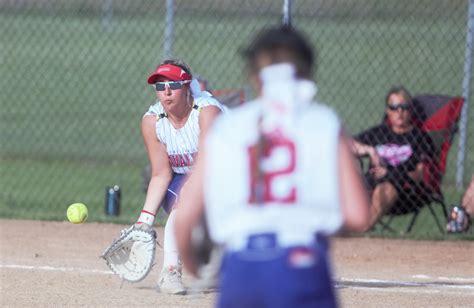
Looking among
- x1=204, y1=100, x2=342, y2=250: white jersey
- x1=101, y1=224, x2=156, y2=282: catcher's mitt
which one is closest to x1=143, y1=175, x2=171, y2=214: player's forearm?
x1=101, y1=224, x2=156, y2=282: catcher's mitt

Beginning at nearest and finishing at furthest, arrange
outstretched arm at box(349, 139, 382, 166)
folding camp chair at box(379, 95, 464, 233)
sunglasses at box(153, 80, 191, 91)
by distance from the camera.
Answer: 1. sunglasses at box(153, 80, 191, 91)
2. outstretched arm at box(349, 139, 382, 166)
3. folding camp chair at box(379, 95, 464, 233)

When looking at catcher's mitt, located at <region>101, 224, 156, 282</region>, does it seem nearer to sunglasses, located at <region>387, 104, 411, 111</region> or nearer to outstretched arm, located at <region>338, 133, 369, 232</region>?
sunglasses, located at <region>387, 104, 411, 111</region>

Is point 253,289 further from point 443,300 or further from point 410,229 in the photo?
point 410,229

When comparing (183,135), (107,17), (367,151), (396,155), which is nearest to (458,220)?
(396,155)

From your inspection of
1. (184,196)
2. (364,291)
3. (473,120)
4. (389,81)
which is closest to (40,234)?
(364,291)

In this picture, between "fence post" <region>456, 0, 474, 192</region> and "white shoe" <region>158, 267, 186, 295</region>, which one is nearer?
"white shoe" <region>158, 267, 186, 295</region>

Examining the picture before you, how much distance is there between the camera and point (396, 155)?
9.20m

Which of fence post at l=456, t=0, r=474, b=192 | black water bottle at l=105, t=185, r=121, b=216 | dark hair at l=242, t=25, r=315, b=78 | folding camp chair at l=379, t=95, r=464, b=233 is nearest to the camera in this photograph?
dark hair at l=242, t=25, r=315, b=78

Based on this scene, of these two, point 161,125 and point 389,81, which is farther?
point 389,81

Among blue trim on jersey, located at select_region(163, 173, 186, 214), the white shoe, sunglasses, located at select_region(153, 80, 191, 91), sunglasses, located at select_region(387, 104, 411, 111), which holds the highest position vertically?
sunglasses, located at select_region(387, 104, 411, 111)

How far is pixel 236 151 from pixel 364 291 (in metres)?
3.92

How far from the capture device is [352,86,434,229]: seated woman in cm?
895

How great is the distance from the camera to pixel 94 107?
53.9 ft

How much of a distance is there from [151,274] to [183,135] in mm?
1285
